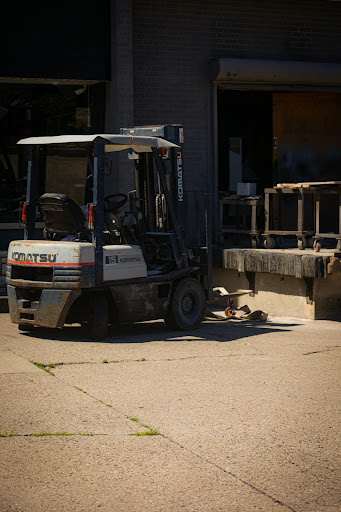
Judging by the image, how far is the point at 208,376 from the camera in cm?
913

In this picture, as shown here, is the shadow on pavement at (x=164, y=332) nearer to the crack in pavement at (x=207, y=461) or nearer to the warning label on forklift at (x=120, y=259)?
the warning label on forklift at (x=120, y=259)

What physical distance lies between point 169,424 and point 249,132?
1372cm

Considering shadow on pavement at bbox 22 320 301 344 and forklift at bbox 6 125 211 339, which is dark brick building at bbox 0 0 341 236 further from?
shadow on pavement at bbox 22 320 301 344

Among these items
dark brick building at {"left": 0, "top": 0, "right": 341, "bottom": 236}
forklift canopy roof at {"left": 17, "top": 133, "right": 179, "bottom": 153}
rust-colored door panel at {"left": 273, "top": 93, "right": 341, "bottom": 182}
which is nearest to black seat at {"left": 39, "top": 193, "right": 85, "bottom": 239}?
forklift canopy roof at {"left": 17, "top": 133, "right": 179, "bottom": 153}

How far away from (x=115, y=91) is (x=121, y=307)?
6315mm

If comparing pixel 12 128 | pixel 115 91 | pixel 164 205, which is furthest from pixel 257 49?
pixel 164 205

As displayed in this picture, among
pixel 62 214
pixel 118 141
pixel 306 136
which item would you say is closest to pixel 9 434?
pixel 62 214

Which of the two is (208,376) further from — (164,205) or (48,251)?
(164,205)

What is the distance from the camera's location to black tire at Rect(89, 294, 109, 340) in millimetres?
11219

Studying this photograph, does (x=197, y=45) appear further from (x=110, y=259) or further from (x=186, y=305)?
(x=110, y=259)

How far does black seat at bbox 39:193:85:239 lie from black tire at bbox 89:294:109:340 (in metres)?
0.91

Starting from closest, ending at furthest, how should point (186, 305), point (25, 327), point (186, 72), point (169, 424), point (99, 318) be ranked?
point (169, 424) → point (99, 318) → point (25, 327) → point (186, 305) → point (186, 72)

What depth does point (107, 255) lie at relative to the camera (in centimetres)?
1127

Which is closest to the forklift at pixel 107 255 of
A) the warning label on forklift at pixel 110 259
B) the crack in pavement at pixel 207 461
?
the warning label on forklift at pixel 110 259
